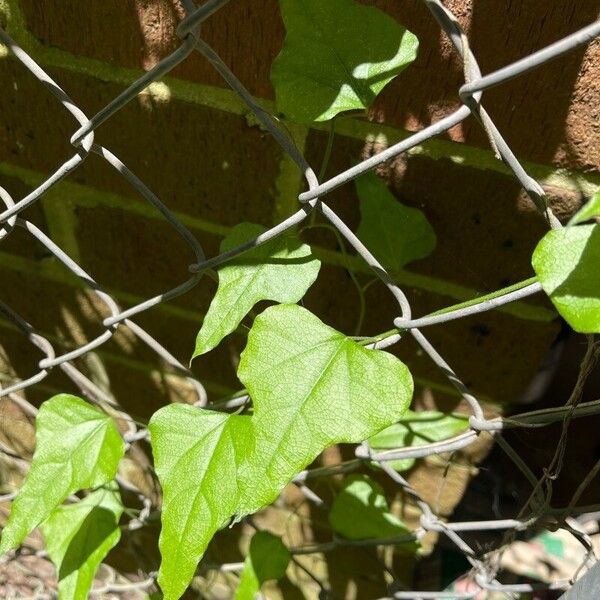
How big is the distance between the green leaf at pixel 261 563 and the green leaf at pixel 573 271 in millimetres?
550

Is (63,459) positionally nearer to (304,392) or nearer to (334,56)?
(304,392)

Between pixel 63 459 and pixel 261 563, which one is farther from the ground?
pixel 63 459

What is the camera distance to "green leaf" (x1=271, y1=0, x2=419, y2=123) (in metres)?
0.40

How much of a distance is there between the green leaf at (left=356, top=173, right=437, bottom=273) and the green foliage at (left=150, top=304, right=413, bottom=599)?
0.46 ft

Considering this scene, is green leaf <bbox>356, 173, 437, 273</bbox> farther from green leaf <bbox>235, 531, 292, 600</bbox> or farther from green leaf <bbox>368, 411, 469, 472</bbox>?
green leaf <bbox>235, 531, 292, 600</bbox>

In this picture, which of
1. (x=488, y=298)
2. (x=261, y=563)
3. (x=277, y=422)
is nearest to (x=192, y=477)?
(x=277, y=422)

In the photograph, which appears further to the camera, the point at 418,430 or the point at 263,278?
the point at 418,430

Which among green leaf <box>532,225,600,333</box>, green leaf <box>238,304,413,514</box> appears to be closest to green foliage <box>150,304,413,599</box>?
green leaf <box>238,304,413,514</box>

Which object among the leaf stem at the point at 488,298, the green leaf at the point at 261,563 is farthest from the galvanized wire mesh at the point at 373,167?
the green leaf at the point at 261,563

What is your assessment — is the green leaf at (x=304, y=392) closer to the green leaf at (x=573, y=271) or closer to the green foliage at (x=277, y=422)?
the green foliage at (x=277, y=422)

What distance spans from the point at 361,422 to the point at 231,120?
0.29m

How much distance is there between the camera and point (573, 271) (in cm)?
31

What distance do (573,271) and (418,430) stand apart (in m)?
0.42

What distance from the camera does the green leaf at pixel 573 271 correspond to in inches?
12.2
